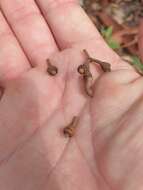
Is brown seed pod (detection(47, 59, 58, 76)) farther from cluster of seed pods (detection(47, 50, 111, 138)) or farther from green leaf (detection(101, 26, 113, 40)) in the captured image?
green leaf (detection(101, 26, 113, 40))

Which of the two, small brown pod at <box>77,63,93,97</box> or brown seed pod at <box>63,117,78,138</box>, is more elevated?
small brown pod at <box>77,63,93,97</box>

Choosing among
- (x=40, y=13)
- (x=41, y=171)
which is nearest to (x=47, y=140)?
(x=41, y=171)

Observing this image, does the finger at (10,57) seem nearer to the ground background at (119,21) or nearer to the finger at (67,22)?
the finger at (67,22)

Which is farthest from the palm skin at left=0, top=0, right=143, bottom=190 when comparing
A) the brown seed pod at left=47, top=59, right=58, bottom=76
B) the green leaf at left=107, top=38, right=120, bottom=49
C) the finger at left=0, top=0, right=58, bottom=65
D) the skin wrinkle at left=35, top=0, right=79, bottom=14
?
the green leaf at left=107, top=38, right=120, bottom=49

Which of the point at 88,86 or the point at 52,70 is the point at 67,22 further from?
the point at 88,86

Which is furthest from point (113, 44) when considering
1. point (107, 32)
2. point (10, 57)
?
point (10, 57)

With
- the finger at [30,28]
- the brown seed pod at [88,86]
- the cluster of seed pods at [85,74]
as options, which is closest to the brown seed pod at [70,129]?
the cluster of seed pods at [85,74]
